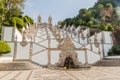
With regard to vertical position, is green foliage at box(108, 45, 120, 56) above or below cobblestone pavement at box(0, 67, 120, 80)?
above

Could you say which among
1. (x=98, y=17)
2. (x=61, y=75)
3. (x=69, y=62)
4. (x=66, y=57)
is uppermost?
(x=98, y=17)

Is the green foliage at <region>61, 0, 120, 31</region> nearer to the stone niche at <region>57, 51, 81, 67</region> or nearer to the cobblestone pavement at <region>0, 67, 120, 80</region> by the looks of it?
the stone niche at <region>57, 51, 81, 67</region>

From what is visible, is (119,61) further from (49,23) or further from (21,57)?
(49,23)

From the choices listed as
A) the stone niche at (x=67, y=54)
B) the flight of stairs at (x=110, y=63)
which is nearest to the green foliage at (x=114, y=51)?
the flight of stairs at (x=110, y=63)

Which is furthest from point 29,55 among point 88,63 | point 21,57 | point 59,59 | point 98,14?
point 98,14

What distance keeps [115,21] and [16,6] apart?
20.7 m

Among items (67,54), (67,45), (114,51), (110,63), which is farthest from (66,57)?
(114,51)

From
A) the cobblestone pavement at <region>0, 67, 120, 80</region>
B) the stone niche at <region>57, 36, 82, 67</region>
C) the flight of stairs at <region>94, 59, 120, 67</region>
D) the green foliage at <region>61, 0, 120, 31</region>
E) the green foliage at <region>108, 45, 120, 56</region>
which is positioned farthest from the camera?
the green foliage at <region>61, 0, 120, 31</region>

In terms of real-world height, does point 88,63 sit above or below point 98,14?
below

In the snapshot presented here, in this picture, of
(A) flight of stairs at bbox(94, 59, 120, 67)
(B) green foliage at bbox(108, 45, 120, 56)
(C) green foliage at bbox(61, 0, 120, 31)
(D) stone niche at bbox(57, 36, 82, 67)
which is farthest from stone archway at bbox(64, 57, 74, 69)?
(C) green foliage at bbox(61, 0, 120, 31)

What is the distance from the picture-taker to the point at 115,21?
40.5 meters

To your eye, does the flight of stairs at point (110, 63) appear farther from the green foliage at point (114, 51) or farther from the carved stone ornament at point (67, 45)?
the carved stone ornament at point (67, 45)

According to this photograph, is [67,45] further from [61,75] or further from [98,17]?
[98,17]

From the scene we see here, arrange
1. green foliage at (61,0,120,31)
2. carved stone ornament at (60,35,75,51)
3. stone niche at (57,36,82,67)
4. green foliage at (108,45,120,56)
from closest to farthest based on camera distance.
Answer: stone niche at (57,36,82,67)
carved stone ornament at (60,35,75,51)
green foliage at (108,45,120,56)
green foliage at (61,0,120,31)
